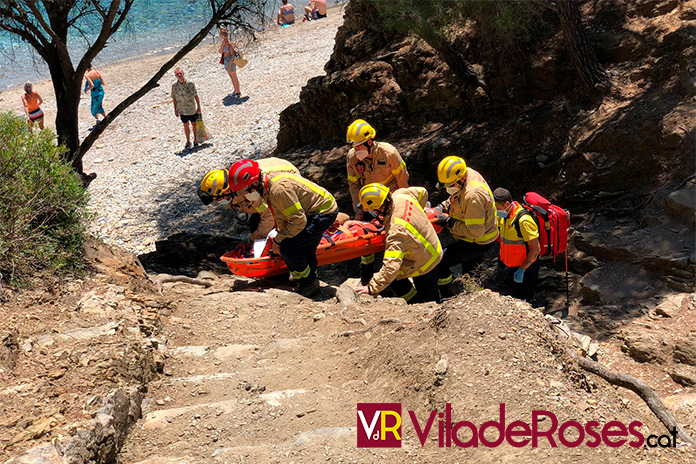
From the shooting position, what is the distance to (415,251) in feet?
22.0

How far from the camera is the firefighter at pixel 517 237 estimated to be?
7002 mm

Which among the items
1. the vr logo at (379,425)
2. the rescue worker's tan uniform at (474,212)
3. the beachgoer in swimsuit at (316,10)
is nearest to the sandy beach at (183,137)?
the beachgoer in swimsuit at (316,10)

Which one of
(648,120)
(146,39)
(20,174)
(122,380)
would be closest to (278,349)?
(122,380)

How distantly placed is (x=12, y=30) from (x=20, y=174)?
13.5 ft

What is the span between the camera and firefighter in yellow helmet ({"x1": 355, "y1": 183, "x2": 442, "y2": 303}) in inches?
256

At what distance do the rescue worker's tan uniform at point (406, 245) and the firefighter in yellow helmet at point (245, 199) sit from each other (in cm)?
136

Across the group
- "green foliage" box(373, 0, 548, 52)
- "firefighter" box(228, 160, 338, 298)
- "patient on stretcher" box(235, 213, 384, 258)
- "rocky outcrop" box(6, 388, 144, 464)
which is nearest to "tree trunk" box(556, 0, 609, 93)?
"green foliage" box(373, 0, 548, 52)

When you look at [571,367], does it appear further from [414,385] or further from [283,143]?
[283,143]

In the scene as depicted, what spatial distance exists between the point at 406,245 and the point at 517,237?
1337 mm

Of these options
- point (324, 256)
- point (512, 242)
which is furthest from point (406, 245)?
point (324, 256)

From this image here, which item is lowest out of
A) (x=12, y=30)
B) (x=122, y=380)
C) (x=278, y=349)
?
(x=278, y=349)

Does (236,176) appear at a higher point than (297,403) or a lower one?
higher

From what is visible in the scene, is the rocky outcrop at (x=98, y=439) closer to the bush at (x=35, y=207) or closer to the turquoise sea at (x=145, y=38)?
the bush at (x=35, y=207)

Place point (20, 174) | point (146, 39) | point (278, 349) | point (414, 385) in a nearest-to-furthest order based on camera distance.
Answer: point (414, 385) → point (278, 349) → point (20, 174) → point (146, 39)
